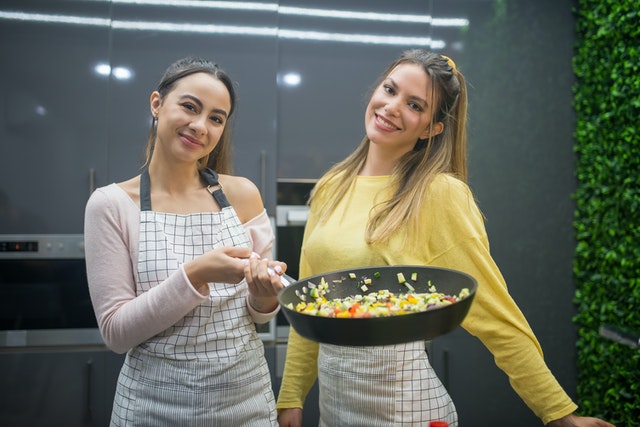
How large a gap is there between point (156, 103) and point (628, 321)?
1.94m

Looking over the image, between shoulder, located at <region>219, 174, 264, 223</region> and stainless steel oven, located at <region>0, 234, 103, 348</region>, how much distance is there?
47.3 inches

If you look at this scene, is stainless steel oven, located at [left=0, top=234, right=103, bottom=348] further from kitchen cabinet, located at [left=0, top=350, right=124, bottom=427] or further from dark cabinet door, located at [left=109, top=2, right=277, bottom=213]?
dark cabinet door, located at [left=109, top=2, right=277, bottom=213]

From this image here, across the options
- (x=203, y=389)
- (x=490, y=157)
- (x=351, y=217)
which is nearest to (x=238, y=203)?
(x=351, y=217)

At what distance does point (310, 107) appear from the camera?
2.22 m

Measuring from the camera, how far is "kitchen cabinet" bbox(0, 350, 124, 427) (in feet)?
6.64

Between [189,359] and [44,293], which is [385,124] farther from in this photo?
[44,293]

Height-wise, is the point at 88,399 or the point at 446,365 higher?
the point at 446,365

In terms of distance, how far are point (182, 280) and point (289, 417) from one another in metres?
0.44

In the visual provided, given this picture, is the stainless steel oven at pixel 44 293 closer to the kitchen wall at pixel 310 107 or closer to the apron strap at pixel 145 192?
the kitchen wall at pixel 310 107

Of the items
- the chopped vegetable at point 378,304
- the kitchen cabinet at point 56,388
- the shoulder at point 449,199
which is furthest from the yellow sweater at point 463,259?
the kitchen cabinet at point 56,388

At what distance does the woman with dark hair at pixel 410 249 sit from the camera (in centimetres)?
100

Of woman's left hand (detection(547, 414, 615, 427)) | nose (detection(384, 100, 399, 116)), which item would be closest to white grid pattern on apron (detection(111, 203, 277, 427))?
nose (detection(384, 100, 399, 116))

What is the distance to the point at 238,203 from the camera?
1120 millimetres

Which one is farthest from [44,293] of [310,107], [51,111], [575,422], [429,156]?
[575,422]
